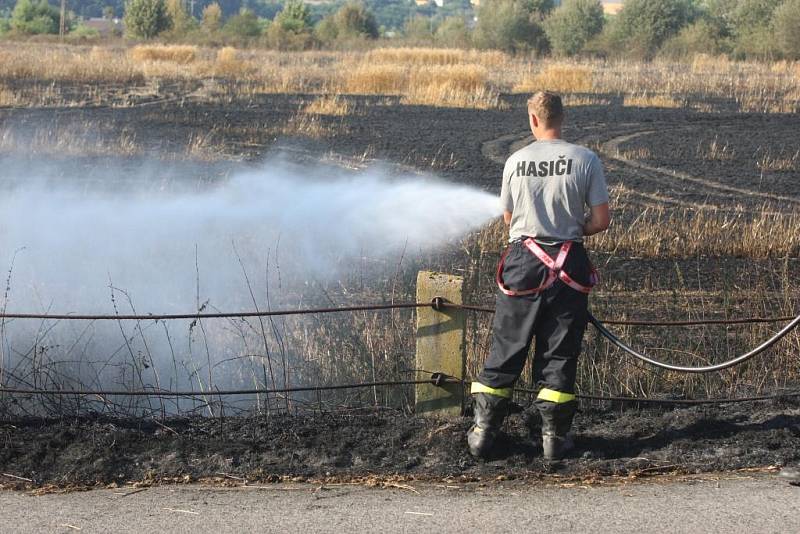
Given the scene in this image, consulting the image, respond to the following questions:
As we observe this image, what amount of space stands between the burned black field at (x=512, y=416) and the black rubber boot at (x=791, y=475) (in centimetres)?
17

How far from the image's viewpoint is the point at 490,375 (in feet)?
17.8

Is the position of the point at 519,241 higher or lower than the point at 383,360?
higher

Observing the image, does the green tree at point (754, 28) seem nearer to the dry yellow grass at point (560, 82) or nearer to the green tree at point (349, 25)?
the dry yellow grass at point (560, 82)

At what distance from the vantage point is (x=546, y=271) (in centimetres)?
527

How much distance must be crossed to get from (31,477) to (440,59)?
1754 inches

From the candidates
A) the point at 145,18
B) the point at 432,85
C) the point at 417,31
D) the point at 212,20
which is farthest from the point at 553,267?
the point at 417,31

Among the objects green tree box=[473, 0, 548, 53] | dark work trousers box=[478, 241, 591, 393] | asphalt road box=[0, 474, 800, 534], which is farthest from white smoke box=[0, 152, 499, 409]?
green tree box=[473, 0, 548, 53]

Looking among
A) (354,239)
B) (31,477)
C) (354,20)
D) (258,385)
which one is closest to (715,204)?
(354,239)

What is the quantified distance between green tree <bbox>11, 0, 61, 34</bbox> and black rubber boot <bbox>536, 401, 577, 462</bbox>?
8214cm

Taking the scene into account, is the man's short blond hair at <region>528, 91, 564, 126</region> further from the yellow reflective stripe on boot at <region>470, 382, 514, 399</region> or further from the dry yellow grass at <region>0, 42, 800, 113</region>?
the dry yellow grass at <region>0, 42, 800, 113</region>

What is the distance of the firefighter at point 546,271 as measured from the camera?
5223 mm

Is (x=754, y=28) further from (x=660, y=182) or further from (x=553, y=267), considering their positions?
(x=553, y=267)

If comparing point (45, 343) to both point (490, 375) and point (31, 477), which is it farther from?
point (490, 375)

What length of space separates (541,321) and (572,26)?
185ft
